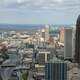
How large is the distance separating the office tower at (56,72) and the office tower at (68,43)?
0.59m

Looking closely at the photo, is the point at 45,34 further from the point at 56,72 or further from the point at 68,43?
the point at 56,72

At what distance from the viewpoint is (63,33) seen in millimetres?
4102

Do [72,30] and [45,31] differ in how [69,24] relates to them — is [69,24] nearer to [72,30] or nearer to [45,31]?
[72,30]

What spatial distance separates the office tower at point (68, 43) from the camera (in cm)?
393

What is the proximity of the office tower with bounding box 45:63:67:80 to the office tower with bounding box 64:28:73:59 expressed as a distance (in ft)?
1.93

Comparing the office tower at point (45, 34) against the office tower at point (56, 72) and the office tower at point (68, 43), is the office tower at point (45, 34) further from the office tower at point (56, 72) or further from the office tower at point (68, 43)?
the office tower at point (56, 72)

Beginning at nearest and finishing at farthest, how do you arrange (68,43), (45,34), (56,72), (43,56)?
(56,72) < (43,56) < (68,43) < (45,34)

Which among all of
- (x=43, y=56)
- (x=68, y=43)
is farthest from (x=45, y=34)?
(x=43, y=56)

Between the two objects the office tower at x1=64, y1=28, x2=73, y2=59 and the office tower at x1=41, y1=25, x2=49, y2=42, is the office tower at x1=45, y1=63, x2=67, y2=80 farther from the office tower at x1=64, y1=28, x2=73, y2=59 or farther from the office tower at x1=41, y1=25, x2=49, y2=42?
the office tower at x1=41, y1=25, x2=49, y2=42

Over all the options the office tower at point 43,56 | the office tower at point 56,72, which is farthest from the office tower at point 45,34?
the office tower at point 56,72

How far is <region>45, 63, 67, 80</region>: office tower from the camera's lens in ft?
10.7

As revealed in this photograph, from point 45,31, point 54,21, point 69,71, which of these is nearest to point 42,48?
point 45,31

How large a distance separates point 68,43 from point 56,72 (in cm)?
87

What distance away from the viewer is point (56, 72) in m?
3.30
